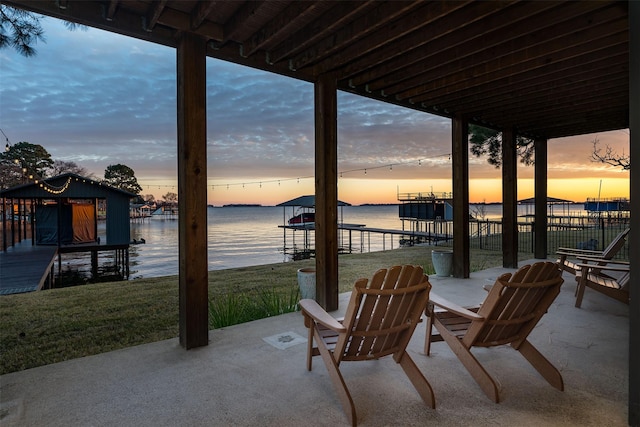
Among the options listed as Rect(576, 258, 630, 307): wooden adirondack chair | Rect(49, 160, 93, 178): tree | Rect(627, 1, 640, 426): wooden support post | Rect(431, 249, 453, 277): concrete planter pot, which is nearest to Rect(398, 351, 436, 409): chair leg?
Rect(627, 1, 640, 426): wooden support post

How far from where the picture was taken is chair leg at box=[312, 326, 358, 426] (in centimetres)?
189

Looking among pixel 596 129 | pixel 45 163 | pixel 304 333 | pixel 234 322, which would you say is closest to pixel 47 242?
pixel 45 163

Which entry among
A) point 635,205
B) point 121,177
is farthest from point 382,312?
point 121,177

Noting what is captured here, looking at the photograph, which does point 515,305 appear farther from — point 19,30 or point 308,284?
point 19,30

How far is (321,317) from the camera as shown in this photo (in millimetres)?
2188

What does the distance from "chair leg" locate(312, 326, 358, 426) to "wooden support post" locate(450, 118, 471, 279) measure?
→ 14.0 feet

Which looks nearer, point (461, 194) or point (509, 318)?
point (509, 318)

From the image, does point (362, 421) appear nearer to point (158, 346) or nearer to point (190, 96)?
point (158, 346)

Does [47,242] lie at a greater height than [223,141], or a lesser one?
lesser

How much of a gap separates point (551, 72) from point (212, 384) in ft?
15.4

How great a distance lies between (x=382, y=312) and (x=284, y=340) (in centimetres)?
148

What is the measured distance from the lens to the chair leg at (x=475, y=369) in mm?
2133

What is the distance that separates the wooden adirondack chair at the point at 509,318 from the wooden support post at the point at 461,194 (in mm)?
3569

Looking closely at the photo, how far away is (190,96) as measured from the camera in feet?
9.75
